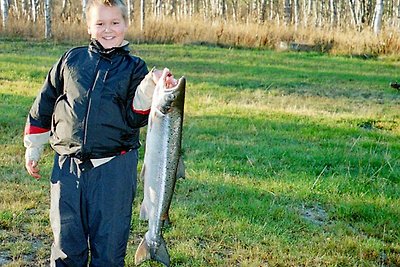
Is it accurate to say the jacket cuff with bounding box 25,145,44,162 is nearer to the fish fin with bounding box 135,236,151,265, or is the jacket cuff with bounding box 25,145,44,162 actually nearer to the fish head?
the fish fin with bounding box 135,236,151,265

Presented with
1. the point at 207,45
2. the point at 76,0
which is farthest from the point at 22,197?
the point at 76,0

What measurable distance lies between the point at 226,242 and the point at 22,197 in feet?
6.38

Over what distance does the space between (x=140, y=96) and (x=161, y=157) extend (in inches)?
14.3

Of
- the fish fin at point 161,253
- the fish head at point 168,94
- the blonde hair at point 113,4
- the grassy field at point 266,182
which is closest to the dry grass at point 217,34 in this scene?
the grassy field at point 266,182

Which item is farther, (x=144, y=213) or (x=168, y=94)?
(x=144, y=213)

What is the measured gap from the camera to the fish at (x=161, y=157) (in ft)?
8.53

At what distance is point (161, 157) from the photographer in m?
2.84

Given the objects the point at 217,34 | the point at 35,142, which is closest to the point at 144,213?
the point at 35,142

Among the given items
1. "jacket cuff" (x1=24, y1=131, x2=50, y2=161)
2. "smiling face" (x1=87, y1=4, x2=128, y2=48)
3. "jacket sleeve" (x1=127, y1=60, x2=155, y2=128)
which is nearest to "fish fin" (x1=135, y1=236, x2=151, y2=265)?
A: "jacket sleeve" (x1=127, y1=60, x2=155, y2=128)

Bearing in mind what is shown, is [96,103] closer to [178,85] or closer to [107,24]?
[107,24]

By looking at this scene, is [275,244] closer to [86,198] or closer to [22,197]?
[86,198]

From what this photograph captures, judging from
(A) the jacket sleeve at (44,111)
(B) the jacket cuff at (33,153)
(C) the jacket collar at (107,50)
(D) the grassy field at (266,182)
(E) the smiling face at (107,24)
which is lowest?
(D) the grassy field at (266,182)

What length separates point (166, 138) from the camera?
109 inches

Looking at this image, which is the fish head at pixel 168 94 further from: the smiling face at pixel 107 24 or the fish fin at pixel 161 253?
the fish fin at pixel 161 253
